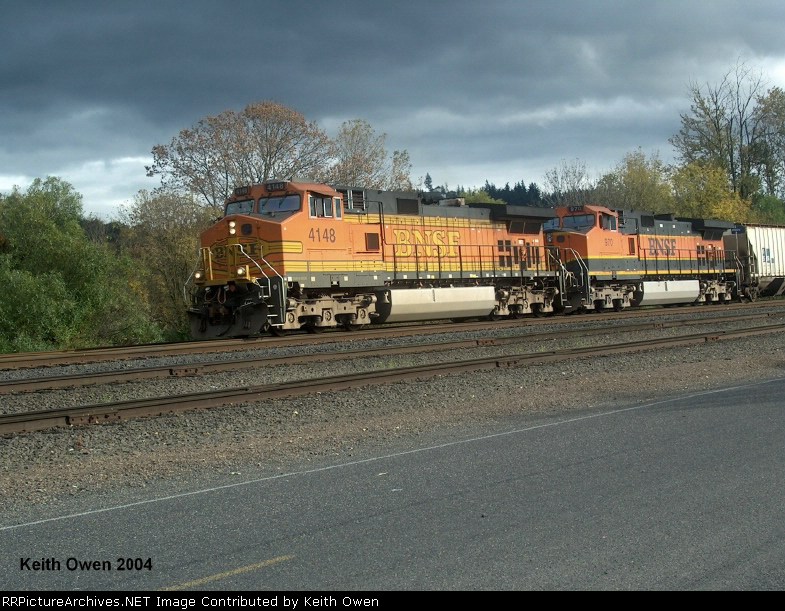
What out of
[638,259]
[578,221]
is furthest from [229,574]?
[638,259]

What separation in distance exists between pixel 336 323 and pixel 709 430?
14183 millimetres

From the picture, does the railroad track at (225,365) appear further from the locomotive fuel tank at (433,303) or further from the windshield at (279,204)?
the windshield at (279,204)

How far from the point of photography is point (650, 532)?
16.4ft

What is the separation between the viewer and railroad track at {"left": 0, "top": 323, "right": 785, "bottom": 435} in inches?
369

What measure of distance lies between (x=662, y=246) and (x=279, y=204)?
19846 mm

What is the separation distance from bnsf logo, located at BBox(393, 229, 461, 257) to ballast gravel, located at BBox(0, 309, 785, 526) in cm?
743

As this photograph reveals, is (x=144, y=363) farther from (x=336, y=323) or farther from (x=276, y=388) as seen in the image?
(x=336, y=323)

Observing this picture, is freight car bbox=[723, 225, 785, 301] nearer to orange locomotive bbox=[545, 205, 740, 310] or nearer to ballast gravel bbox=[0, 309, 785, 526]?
orange locomotive bbox=[545, 205, 740, 310]

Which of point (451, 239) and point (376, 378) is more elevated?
point (451, 239)

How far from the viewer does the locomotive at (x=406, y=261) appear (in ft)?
65.5

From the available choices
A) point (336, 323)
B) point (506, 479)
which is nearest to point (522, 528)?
point (506, 479)

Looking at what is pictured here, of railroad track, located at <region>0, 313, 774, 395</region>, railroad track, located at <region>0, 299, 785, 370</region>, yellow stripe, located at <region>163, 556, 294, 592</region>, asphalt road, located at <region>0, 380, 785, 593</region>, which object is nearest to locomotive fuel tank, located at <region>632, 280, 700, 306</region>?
railroad track, located at <region>0, 313, 774, 395</region>

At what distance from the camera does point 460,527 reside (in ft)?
17.0

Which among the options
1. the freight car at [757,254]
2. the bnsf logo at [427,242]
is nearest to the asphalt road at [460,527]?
the bnsf logo at [427,242]
